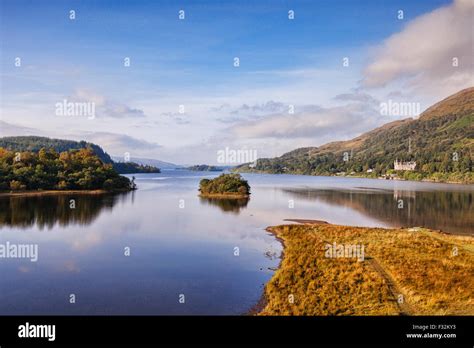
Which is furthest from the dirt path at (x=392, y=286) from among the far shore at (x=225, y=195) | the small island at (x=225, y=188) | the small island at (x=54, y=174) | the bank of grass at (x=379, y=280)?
the small island at (x=54, y=174)

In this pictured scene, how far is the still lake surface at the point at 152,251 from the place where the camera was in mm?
23297

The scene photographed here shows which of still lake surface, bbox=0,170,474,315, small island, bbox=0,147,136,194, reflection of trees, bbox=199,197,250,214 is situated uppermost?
small island, bbox=0,147,136,194

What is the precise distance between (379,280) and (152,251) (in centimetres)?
2216

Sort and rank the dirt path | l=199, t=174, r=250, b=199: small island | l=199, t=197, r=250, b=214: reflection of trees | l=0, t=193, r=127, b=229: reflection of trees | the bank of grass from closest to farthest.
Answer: the dirt path
the bank of grass
l=0, t=193, r=127, b=229: reflection of trees
l=199, t=197, r=250, b=214: reflection of trees
l=199, t=174, r=250, b=199: small island

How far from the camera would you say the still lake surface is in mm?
23297

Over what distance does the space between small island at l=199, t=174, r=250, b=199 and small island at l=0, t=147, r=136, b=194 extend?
29074mm

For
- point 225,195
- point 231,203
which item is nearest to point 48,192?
point 225,195

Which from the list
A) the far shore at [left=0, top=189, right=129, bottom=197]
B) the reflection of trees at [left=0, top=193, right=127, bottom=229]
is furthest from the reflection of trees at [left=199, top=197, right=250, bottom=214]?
the far shore at [left=0, top=189, right=129, bottom=197]

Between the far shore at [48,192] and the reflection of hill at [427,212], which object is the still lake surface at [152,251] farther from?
the far shore at [48,192]

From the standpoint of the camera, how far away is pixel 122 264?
105 feet

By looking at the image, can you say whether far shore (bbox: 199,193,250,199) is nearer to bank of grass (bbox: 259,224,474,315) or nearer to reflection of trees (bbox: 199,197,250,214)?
reflection of trees (bbox: 199,197,250,214)

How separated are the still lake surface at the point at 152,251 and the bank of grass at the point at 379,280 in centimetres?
248
